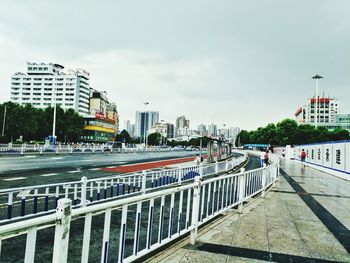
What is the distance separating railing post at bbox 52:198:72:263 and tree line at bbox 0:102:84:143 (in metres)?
59.4

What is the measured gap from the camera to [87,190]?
12.1 m

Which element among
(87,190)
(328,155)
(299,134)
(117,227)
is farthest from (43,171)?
(299,134)

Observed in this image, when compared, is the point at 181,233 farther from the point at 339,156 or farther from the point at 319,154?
the point at 319,154

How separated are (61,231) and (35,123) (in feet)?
250

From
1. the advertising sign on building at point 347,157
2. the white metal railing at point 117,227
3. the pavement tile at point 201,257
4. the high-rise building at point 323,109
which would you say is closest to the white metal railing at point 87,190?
the white metal railing at point 117,227

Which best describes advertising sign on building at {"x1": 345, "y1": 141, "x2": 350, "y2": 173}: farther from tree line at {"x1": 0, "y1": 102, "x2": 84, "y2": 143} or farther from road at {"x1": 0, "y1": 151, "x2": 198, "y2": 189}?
tree line at {"x1": 0, "y1": 102, "x2": 84, "y2": 143}

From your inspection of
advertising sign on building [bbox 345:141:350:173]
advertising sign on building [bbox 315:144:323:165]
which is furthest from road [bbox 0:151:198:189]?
advertising sign on building [bbox 315:144:323:165]

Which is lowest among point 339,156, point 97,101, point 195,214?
point 195,214

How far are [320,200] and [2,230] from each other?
11163 mm

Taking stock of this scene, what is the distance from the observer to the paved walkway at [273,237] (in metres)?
4.75

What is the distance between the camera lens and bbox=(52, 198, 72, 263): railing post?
2.57 m

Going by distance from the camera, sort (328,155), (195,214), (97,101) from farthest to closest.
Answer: (97,101) → (328,155) → (195,214)

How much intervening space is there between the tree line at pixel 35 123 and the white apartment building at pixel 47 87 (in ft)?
184

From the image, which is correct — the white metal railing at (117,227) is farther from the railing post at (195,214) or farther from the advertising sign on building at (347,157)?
the advertising sign on building at (347,157)
